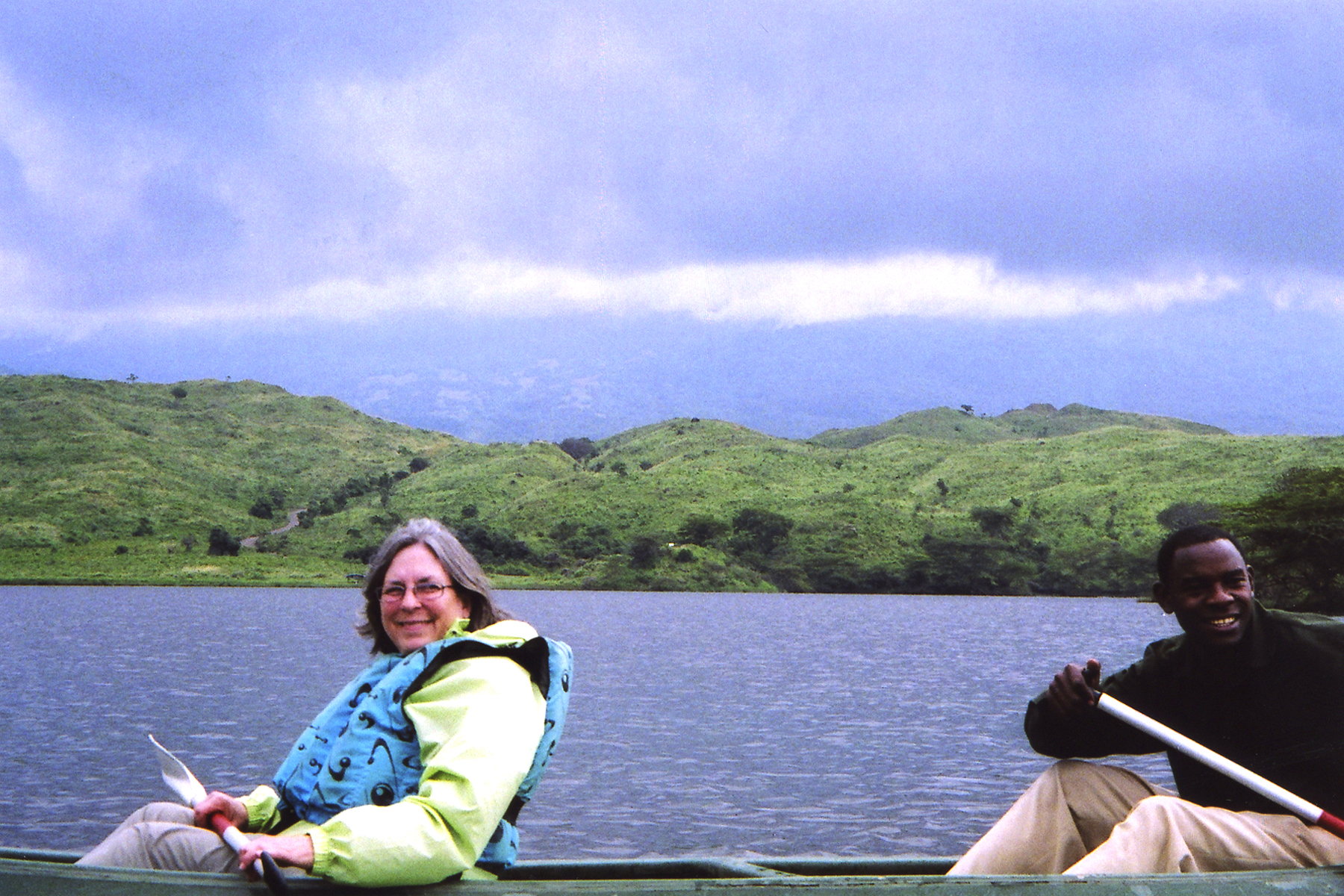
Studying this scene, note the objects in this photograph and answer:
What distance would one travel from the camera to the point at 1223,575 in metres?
5.95

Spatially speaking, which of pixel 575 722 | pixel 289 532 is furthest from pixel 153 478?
pixel 575 722

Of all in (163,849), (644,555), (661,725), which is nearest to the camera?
(163,849)

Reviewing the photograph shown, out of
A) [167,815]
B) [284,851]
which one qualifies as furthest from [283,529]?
[284,851]

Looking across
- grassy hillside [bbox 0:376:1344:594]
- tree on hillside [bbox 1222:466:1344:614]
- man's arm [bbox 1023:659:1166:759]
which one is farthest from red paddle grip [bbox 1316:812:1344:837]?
grassy hillside [bbox 0:376:1344:594]

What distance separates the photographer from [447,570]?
18.7 feet

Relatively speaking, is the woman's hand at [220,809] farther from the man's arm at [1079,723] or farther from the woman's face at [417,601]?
the man's arm at [1079,723]

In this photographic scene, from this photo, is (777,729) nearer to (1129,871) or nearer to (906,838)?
(906,838)

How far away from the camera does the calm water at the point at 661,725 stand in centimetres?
2003

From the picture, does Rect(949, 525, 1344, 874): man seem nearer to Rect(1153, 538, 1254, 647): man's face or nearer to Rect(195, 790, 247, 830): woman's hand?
Rect(1153, 538, 1254, 647): man's face

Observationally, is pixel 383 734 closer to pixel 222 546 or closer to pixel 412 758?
pixel 412 758

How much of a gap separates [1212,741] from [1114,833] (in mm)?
865

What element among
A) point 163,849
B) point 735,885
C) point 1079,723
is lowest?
point 735,885

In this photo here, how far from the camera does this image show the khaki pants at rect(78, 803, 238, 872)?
5293mm

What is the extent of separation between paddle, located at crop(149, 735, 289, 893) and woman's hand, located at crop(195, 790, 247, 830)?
2 cm
